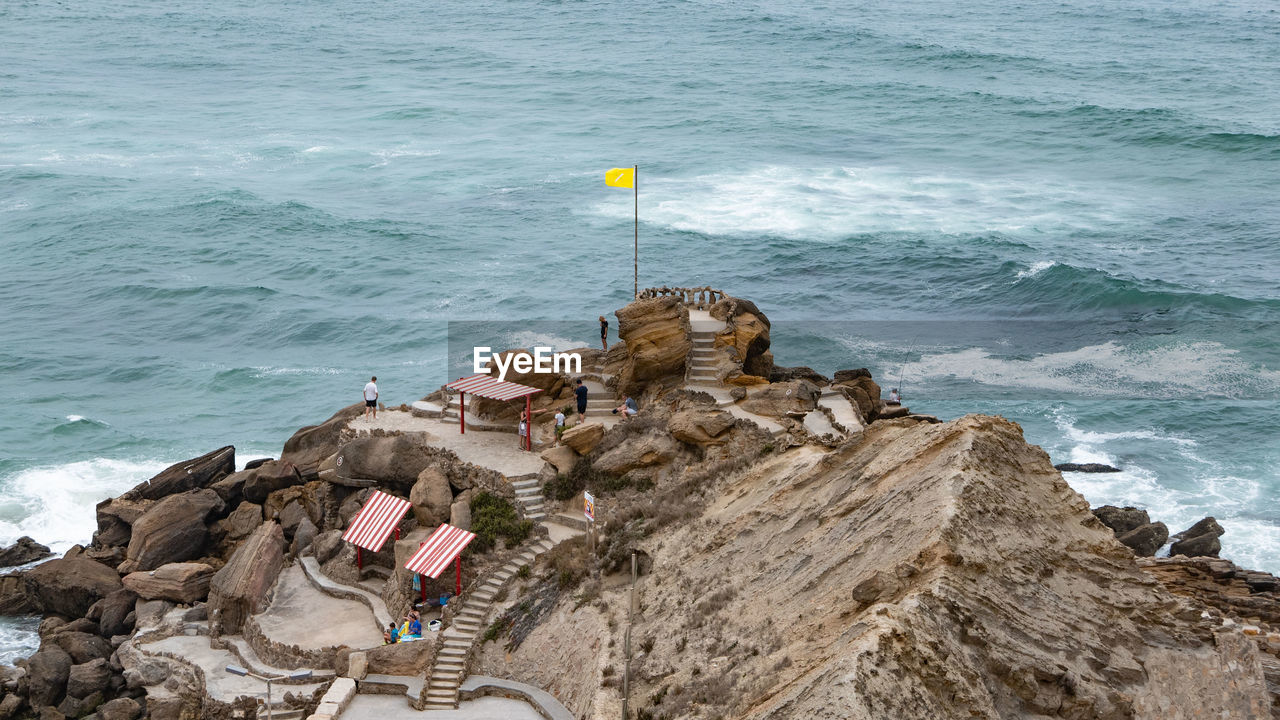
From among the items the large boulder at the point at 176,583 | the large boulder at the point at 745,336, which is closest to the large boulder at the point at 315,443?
the large boulder at the point at 176,583

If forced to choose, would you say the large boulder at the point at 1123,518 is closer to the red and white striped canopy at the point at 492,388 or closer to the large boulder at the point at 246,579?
the red and white striped canopy at the point at 492,388

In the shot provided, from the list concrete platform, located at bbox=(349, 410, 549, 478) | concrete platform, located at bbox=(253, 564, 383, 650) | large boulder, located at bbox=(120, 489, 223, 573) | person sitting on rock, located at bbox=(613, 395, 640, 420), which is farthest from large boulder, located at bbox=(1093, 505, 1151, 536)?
large boulder, located at bbox=(120, 489, 223, 573)

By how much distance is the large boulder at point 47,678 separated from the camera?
3588 centimetres

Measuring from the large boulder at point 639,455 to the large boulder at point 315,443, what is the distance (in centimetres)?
1137

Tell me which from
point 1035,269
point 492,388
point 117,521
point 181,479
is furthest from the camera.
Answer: point 1035,269

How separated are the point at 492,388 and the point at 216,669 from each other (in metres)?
11.5

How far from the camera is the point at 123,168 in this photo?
304ft

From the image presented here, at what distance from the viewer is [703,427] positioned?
120 feet

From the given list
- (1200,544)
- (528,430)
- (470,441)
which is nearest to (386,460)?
(470,441)

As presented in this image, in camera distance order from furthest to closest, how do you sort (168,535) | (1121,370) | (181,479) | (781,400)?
(1121,370) < (181,479) < (168,535) < (781,400)

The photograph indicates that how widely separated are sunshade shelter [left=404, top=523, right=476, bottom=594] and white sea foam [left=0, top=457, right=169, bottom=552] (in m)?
18.2

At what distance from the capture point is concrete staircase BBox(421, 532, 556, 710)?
31.2 m

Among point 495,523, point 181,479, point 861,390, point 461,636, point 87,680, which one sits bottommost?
point 87,680

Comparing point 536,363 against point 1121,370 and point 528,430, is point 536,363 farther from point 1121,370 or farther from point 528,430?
point 1121,370
